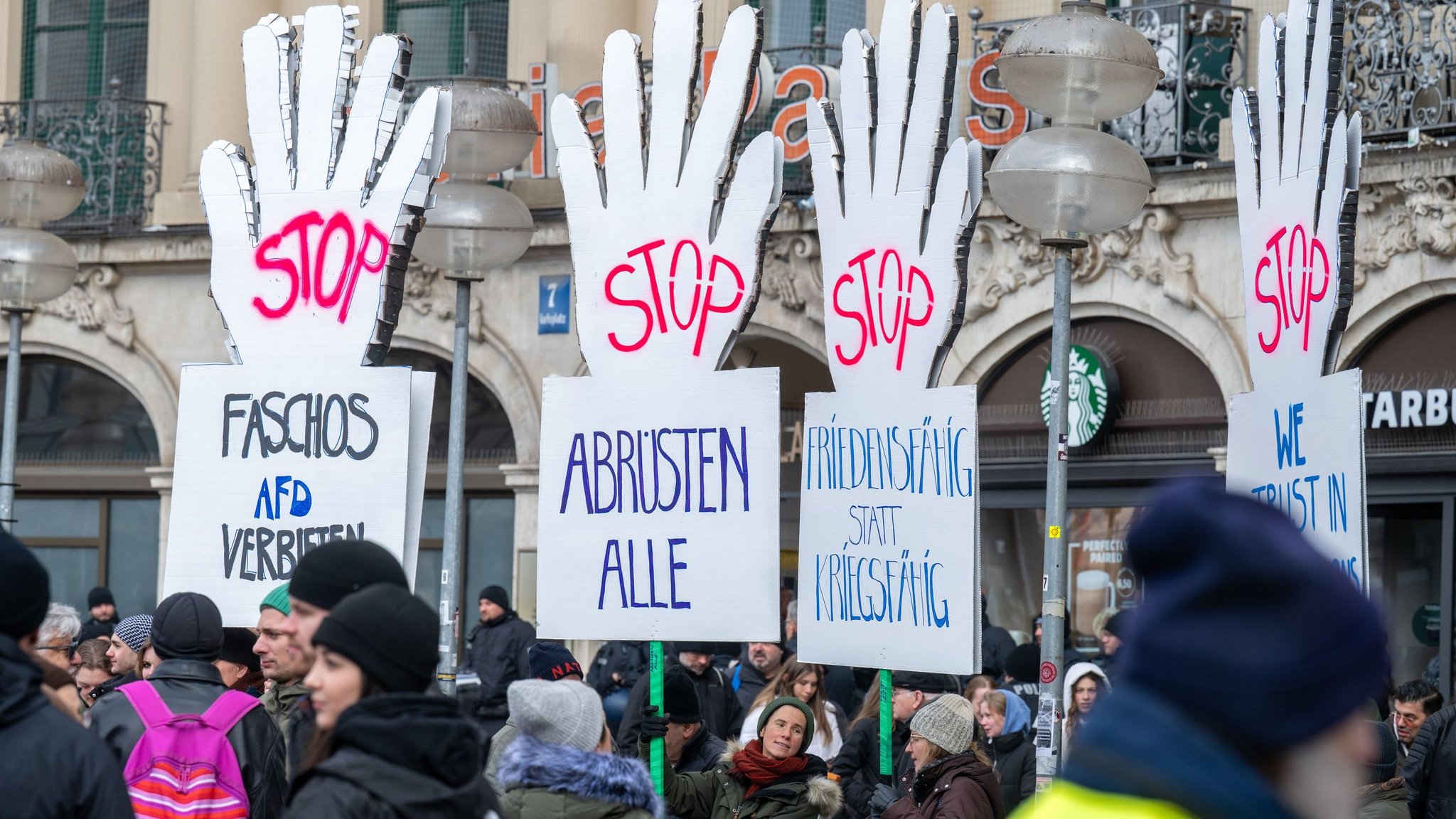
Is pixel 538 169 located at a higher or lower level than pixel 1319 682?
higher

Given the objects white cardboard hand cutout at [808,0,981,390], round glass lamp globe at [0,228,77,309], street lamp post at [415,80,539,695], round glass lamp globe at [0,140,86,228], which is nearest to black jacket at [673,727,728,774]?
white cardboard hand cutout at [808,0,981,390]

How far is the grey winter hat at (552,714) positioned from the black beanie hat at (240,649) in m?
2.09

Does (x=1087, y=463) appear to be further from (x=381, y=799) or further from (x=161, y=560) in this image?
(x=381, y=799)

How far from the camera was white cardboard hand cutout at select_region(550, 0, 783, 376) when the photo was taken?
301 inches

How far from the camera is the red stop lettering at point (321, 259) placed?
6.98 metres

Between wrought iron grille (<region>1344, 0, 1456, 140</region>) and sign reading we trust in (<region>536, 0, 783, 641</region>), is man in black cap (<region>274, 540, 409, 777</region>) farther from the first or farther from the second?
wrought iron grille (<region>1344, 0, 1456, 140</region>)

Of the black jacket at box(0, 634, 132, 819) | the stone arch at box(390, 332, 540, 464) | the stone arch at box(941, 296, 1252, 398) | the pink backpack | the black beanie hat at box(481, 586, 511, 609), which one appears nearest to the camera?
the black jacket at box(0, 634, 132, 819)

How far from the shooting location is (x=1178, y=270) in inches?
573

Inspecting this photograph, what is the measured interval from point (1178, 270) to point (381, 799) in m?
12.1

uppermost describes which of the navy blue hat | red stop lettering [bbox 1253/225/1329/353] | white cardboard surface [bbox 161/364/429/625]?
red stop lettering [bbox 1253/225/1329/353]

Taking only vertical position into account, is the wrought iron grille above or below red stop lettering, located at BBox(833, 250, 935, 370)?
above

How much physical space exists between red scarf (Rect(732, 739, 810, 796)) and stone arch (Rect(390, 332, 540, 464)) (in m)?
10.0

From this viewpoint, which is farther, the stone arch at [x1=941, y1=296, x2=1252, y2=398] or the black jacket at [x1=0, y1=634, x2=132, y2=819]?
the stone arch at [x1=941, y1=296, x2=1252, y2=398]

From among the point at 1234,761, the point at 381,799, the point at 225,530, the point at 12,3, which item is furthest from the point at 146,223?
the point at 1234,761
